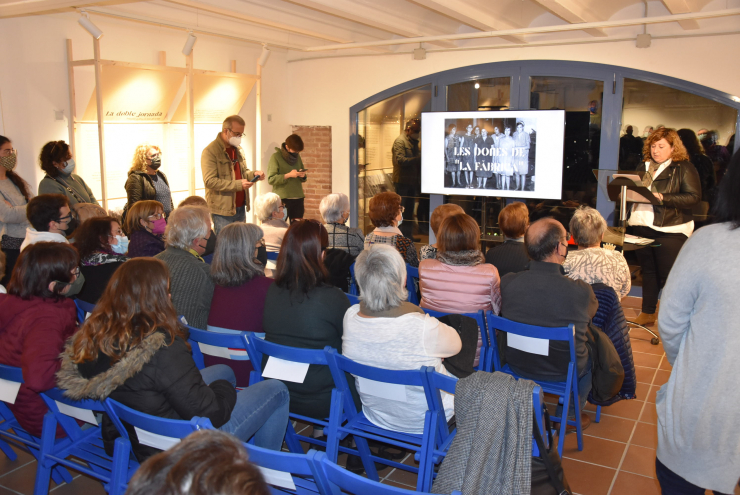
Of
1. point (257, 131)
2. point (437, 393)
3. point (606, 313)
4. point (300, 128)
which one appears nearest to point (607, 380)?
point (606, 313)

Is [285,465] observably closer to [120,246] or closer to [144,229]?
[120,246]

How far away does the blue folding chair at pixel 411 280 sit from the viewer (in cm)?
389

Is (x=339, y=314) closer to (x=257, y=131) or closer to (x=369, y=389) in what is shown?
(x=369, y=389)

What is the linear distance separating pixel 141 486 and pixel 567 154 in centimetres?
632

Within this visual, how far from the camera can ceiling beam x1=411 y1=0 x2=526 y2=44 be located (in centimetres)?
513

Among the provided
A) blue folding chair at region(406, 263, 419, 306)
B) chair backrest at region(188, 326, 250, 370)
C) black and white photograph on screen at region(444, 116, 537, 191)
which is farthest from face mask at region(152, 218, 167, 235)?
black and white photograph on screen at region(444, 116, 537, 191)

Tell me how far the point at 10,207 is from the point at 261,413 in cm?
324

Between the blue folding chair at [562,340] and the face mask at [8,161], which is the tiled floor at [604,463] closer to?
the blue folding chair at [562,340]

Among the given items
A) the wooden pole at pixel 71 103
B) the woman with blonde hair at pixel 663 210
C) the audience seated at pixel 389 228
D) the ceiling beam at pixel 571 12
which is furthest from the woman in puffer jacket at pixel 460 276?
the wooden pole at pixel 71 103

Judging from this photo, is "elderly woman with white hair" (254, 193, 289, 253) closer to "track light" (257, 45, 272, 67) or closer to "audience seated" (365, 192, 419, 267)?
"audience seated" (365, 192, 419, 267)

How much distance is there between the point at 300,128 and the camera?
8.47 meters

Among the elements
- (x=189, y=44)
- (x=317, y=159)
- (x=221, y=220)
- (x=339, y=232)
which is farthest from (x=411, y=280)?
(x=317, y=159)

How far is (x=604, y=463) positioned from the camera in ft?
9.56

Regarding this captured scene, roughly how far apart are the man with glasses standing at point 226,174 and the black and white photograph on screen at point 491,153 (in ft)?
7.32
